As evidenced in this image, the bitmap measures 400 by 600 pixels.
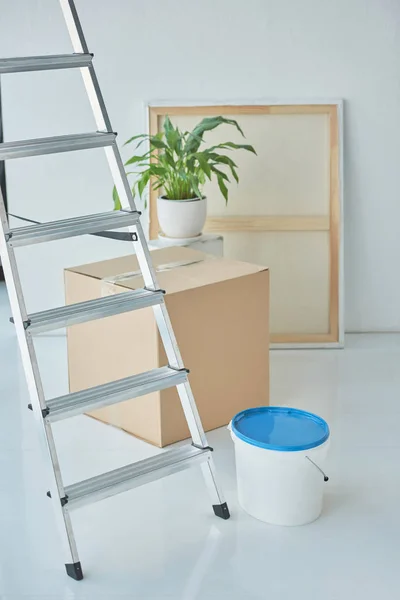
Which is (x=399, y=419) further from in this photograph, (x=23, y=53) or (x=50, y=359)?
(x=23, y=53)

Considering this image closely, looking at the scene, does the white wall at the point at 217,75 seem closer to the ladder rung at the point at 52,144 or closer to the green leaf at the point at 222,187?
the green leaf at the point at 222,187

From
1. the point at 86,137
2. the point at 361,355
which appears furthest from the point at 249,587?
the point at 361,355

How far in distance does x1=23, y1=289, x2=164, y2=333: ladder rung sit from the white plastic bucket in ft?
1.63

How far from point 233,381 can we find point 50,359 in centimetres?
116

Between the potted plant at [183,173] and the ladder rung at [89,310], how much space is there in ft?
4.16

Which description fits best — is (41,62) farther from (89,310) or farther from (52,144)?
(89,310)

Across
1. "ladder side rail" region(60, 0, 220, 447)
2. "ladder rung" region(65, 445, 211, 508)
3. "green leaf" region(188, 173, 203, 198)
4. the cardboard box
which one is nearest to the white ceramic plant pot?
"green leaf" region(188, 173, 203, 198)

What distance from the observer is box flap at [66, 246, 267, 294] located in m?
3.52

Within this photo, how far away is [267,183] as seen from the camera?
455 cm

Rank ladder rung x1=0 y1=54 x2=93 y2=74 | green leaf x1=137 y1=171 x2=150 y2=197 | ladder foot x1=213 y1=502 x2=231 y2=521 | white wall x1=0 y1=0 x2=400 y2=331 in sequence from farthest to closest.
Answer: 1. white wall x1=0 y1=0 x2=400 y2=331
2. green leaf x1=137 y1=171 x2=150 y2=197
3. ladder foot x1=213 y1=502 x2=231 y2=521
4. ladder rung x1=0 y1=54 x2=93 y2=74

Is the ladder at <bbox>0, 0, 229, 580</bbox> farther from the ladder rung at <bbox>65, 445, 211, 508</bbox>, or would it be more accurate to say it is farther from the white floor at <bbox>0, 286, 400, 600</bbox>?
the white floor at <bbox>0, 286, 400, 600</bbox>

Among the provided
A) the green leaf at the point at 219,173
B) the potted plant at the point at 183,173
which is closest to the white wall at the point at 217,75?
the potted plant at the point at 183,173

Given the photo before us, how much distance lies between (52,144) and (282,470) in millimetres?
1177

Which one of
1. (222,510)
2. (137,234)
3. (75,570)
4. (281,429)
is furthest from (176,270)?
(75,570)
